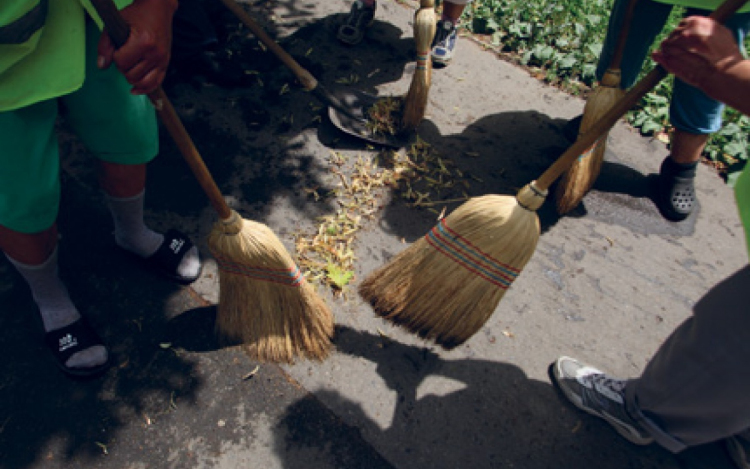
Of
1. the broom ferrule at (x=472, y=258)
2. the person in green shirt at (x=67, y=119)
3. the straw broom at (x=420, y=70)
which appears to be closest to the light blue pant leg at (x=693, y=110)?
the straw broom at (x=420, y=70)

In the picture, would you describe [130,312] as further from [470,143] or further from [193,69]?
[470,143]

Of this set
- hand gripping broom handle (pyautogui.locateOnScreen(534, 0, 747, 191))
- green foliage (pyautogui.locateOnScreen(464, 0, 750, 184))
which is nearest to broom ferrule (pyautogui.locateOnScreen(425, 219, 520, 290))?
hand gripping broom handle (pyautogui.locateOnScreen(534, 0, 747, 191))

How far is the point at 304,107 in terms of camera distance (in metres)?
3.52

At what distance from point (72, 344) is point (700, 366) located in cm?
254

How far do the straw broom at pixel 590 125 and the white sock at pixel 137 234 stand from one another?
2.16 m

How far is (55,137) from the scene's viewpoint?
6.00 feet

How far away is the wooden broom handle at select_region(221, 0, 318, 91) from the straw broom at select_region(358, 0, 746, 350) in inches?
49.8

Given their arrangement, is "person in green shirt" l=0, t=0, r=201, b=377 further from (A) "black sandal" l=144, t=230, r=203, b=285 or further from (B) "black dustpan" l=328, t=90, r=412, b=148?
(B) "black dustpan" l=328, t=90, r=412, b=148

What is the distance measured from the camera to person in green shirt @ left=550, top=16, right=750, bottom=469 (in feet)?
4.74

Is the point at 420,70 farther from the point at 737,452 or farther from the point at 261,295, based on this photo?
the point at 737,452

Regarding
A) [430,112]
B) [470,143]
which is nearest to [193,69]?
[430,112]

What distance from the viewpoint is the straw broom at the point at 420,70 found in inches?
122

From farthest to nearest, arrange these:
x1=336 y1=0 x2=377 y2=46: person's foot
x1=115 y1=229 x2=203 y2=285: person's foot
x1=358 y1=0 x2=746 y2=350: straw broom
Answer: x1=336 y1=0 x2=377 y2=46: person's foot, x1=115 y1=229 x2=203 y2=285: person's foot, x1=358 y1=0 x2=746 y2=350: straw broom

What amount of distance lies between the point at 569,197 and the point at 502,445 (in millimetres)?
1514
